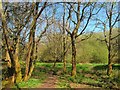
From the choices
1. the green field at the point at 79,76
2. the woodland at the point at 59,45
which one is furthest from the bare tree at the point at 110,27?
the green field at the point at 79,76

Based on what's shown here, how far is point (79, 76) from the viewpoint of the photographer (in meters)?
6.48

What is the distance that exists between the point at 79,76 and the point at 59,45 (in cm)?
181

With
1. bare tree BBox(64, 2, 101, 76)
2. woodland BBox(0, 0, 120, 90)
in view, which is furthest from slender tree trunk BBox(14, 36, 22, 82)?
bare tree BBox(64, 2, 101, 76)

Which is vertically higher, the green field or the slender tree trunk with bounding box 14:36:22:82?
the slender tree trunk with bounding box 14:36:22:82

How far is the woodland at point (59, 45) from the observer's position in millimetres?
5277

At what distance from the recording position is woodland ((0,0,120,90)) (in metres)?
5.28

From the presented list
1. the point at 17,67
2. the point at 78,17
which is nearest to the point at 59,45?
the point at 78,17

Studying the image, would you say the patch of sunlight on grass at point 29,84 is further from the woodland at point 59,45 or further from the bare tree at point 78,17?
the bare tree at point 78,17

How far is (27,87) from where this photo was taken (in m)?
4.98

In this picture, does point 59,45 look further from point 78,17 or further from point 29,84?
point 29,84

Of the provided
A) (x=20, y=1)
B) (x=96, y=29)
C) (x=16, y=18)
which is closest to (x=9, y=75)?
(x=16, y=18)

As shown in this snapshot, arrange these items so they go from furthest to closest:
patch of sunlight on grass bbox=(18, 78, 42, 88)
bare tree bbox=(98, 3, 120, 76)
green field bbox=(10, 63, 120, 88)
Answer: bare tree bbox=(98, 3, 120, 76)
green field bbox=(10, 63, 120, 88)
patch of sunlight on grass bbox=(18, 78, 42, 88)

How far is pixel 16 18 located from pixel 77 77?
2451 millimetres

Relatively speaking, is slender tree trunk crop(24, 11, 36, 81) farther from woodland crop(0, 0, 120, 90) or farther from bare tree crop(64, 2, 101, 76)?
bare tree crop(64, 2, 101, 76)
